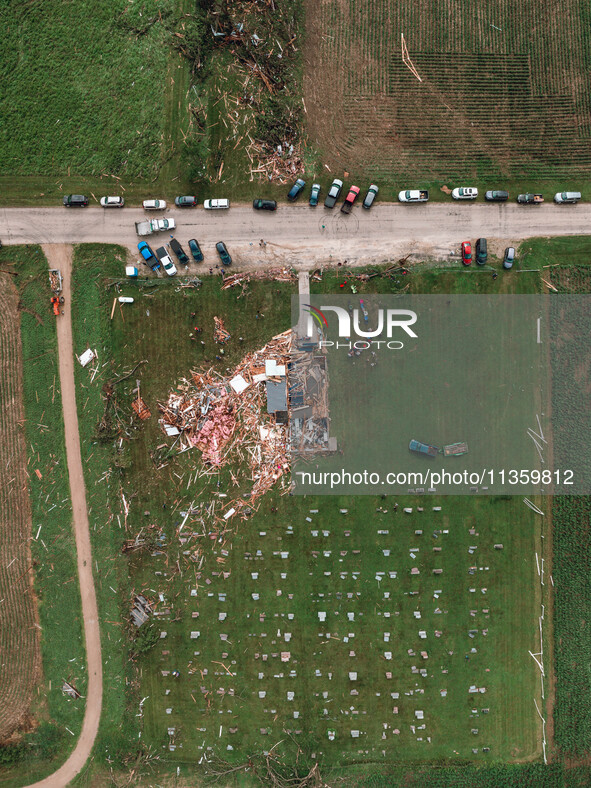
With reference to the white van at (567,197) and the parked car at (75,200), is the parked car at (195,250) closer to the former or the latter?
the parked car at (75,200)

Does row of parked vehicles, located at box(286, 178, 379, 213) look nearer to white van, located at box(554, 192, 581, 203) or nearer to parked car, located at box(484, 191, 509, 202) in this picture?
parked car, located at box(484, 191, 509, 202)

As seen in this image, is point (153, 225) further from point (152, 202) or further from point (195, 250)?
point (195, 250)

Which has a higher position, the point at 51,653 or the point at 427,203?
the point at 427,203

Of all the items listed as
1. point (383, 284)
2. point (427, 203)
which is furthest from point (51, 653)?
point (427, 203)

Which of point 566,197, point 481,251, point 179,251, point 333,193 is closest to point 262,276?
point 179,251

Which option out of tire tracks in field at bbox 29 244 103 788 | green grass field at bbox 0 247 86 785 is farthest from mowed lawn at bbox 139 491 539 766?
green grass field at bbox 0 247 86 785

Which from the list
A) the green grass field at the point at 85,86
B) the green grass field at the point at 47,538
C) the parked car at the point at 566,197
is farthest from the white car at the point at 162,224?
the parked car at the point at 566,197

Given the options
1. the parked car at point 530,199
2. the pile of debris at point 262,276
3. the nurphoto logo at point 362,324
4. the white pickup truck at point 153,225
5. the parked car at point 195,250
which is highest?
the parked car at point 530,199

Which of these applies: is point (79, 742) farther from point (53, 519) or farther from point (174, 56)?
point (174, 56)
